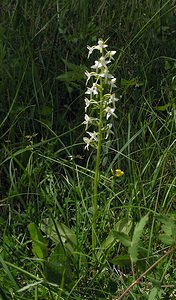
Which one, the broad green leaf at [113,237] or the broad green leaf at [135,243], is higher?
the broad green leaf at [135,243]

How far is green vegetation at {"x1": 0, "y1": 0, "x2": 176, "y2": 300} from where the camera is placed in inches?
76.9

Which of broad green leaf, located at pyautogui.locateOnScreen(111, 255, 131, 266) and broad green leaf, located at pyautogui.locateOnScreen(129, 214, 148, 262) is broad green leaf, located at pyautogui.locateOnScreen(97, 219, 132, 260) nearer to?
broad green leaf, located at pyautogui.locateOnScreen(111, 255, 131, 266)

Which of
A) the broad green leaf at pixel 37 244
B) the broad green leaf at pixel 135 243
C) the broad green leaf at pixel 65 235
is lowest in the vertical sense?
the broad green leaf at pixel 65 235

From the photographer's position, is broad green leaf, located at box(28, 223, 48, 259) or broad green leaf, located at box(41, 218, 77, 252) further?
broad green leaf, located at box(41, 218, 77, 252)

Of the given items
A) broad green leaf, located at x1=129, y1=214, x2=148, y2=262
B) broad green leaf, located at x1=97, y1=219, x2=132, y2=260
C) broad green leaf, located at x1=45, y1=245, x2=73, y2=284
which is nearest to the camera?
broad green leaf, located at x1=129, y1=214, x2=148, y2=262

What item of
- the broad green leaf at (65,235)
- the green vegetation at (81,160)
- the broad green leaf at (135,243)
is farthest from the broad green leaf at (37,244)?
the broad green leaf at (135,243)

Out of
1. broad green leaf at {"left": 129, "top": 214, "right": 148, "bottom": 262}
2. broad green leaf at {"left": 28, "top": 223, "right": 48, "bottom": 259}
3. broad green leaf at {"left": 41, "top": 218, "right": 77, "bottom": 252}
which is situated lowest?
broad green leaf at {"left": 41, "top": 218, "right": 77, "bottom": 252}

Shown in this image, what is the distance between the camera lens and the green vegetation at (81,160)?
1954 mm

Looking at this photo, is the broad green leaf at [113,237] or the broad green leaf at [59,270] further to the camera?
the broad green leaf at [113,237]

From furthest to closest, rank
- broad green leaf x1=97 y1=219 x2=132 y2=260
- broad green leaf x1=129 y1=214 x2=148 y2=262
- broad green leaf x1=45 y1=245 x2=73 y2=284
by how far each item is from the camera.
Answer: broad green leaf x1=97 y1=219 x2=132 y2=260, broad green leaf x1=45 y1=245 x2=73 y2=284, broad green leaf x1=129 y1=214 x2=148 y2=262

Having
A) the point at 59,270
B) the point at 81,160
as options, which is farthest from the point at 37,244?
the point at 81,160

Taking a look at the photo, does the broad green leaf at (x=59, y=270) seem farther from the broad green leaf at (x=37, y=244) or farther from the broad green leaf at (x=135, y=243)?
the broad green leaf at (x=135, y=243)

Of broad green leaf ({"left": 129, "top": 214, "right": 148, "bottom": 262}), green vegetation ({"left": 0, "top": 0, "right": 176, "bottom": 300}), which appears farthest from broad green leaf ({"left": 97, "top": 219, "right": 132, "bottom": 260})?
broad green leaf ({"left": 129, "top": 214, "right": 148, "bottom": 262})

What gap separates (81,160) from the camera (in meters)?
2.74
